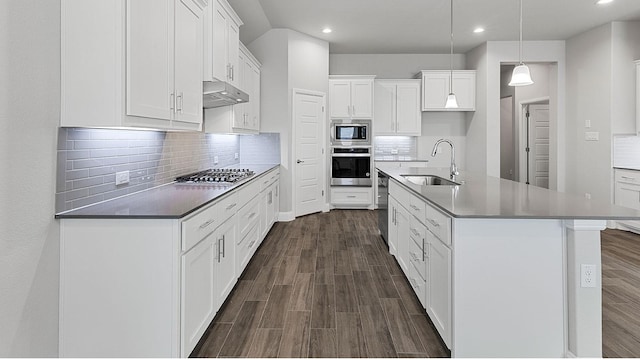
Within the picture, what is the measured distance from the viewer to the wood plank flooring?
2.33 metres

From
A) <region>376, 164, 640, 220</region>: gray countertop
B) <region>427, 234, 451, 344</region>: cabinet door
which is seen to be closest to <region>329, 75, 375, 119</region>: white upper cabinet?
<region>376, 164, 640, 220</region>: gray countertop

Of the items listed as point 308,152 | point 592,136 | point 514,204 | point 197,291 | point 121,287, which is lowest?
point 197,291

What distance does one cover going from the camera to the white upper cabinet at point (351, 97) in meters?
7.28

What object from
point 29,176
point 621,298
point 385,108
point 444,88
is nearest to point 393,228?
point 621,298

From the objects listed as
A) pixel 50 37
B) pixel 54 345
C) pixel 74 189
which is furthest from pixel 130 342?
pixel 50 37

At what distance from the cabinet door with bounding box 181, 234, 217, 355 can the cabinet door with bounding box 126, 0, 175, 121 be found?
2.64ft

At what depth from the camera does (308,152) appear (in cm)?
670

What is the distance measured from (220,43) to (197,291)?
2.20 meters

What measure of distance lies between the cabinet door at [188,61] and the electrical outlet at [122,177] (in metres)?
0.53

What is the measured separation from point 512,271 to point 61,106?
2.44 meters

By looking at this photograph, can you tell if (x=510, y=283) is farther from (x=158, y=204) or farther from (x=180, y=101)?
(x=180, y=101)

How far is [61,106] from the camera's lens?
6.43 ft

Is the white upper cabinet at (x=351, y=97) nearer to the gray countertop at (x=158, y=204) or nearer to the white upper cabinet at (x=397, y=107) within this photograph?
the white upper cabinet at (x=397, y=107)

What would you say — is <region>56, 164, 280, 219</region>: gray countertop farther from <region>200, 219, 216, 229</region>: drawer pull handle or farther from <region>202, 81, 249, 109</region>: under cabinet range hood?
<region>202, 81, 249, 109</region>: under cabinet range hood
